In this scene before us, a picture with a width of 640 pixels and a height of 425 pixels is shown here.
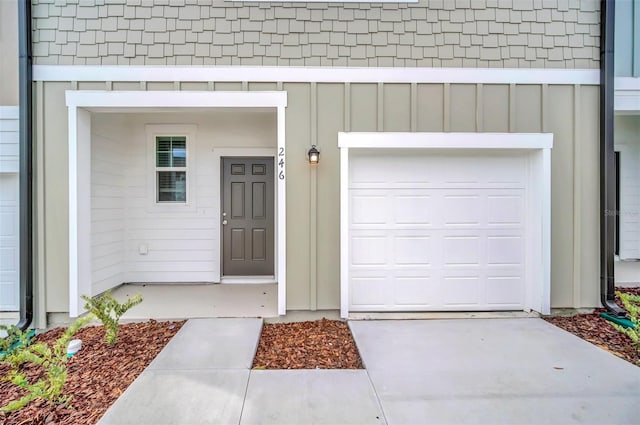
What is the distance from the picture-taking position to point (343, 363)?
8.91ft

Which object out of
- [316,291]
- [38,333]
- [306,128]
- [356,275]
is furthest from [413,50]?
[38,333]

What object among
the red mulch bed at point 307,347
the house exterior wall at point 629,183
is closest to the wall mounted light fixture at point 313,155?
the red mulch bed at point 307,347

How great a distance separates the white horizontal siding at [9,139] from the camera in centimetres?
370

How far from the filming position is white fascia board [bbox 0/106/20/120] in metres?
3.69

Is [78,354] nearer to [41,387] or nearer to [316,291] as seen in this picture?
[41,387]

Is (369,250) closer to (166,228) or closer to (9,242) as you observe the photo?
(166,228)

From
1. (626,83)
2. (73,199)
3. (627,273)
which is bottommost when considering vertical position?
(627,273)

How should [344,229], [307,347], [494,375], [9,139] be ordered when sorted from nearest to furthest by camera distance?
1. [494,375]
2. [307,347]
3. [344,229]
4. [9,139]

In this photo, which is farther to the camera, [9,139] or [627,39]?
[627,39]

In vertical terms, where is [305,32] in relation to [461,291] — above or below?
above

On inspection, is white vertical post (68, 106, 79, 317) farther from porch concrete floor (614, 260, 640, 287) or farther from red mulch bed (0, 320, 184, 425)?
porch concrete floor (614, 260, 640, 287)

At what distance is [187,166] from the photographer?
16.4 ft

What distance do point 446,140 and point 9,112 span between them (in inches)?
206

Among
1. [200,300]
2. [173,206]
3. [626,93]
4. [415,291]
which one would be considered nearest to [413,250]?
[415,291]
